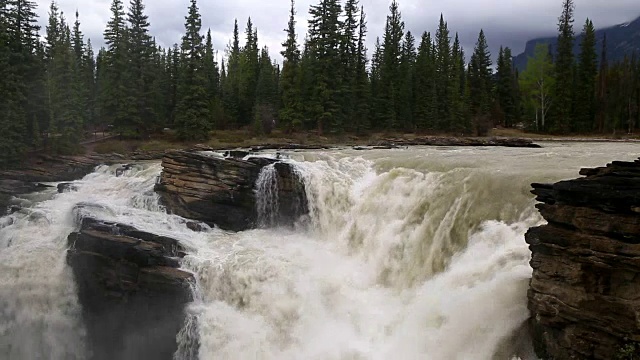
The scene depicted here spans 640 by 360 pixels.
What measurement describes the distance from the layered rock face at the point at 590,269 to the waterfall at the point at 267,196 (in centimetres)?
1312

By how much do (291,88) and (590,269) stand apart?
1728 inches

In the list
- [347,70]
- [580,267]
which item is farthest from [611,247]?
[347,70]

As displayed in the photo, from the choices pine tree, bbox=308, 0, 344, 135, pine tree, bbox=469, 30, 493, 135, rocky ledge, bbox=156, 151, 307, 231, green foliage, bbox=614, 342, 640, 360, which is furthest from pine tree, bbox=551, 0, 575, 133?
green foliage, bbox=614, 342, 640, 360

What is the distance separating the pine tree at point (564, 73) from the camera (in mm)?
52844

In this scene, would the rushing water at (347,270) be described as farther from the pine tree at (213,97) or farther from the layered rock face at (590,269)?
the pine tree at (213,97)

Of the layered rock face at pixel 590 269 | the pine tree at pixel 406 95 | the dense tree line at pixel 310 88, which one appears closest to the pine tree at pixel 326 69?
the dense tree line at pixel 310 88

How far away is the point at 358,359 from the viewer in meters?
13.1

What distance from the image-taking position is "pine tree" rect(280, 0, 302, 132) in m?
49.9

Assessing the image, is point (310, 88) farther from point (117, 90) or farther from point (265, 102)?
point (117, 90)

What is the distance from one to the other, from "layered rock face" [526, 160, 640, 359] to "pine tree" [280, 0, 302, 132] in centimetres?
3977

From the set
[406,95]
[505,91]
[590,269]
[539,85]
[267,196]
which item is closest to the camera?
[590,269]

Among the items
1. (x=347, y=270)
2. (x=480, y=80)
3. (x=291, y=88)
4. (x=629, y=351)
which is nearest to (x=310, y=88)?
(x=291, y=88)

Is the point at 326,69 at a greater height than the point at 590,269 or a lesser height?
greater

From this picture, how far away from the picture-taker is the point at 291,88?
168 ft
